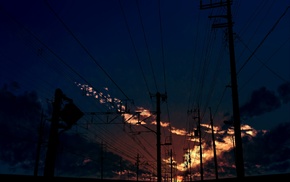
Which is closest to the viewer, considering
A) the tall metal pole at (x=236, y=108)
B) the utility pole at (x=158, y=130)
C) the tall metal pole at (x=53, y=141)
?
the tall metal pole at (x=53, y=141)

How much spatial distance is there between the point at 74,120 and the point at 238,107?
820 cm

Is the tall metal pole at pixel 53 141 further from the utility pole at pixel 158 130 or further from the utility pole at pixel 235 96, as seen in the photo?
the utility pole at pixel 158 130

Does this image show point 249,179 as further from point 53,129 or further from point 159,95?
point 159,95

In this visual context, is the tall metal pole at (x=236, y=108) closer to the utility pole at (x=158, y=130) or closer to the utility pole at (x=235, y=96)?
the utility pole at (x=235, y=96)

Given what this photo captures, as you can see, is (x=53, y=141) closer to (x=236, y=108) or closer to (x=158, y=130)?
(x=236, y=108)

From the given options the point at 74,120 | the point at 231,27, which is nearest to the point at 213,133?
the point at 231,27

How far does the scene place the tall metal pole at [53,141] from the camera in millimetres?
11172

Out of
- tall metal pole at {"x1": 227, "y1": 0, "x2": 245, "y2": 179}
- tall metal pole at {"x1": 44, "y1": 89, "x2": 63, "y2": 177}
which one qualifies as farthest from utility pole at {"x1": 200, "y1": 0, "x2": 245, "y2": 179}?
tall metal pole at {"x1": 44, "y1": 89, "x2": 63, "y2": 177}

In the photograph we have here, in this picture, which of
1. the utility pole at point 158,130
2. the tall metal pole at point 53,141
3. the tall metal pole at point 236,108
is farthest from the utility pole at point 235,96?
the utility pole at point 158,130

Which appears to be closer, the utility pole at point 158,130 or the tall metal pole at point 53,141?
the tall metal pole at point 53,141

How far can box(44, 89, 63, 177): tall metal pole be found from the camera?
36.7 feet

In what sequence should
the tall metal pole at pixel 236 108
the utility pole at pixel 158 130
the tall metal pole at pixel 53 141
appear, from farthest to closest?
the utility pole at pixel 158 130 → the tall metal pole at pixel 236 108 → the tall metal pole at pixel 53 141

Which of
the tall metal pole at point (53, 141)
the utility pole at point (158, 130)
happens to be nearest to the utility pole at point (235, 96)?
the tall metal pole at point (53, 141)

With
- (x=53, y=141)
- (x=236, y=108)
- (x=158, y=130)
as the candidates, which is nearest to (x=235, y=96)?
(x=236, y=108)
